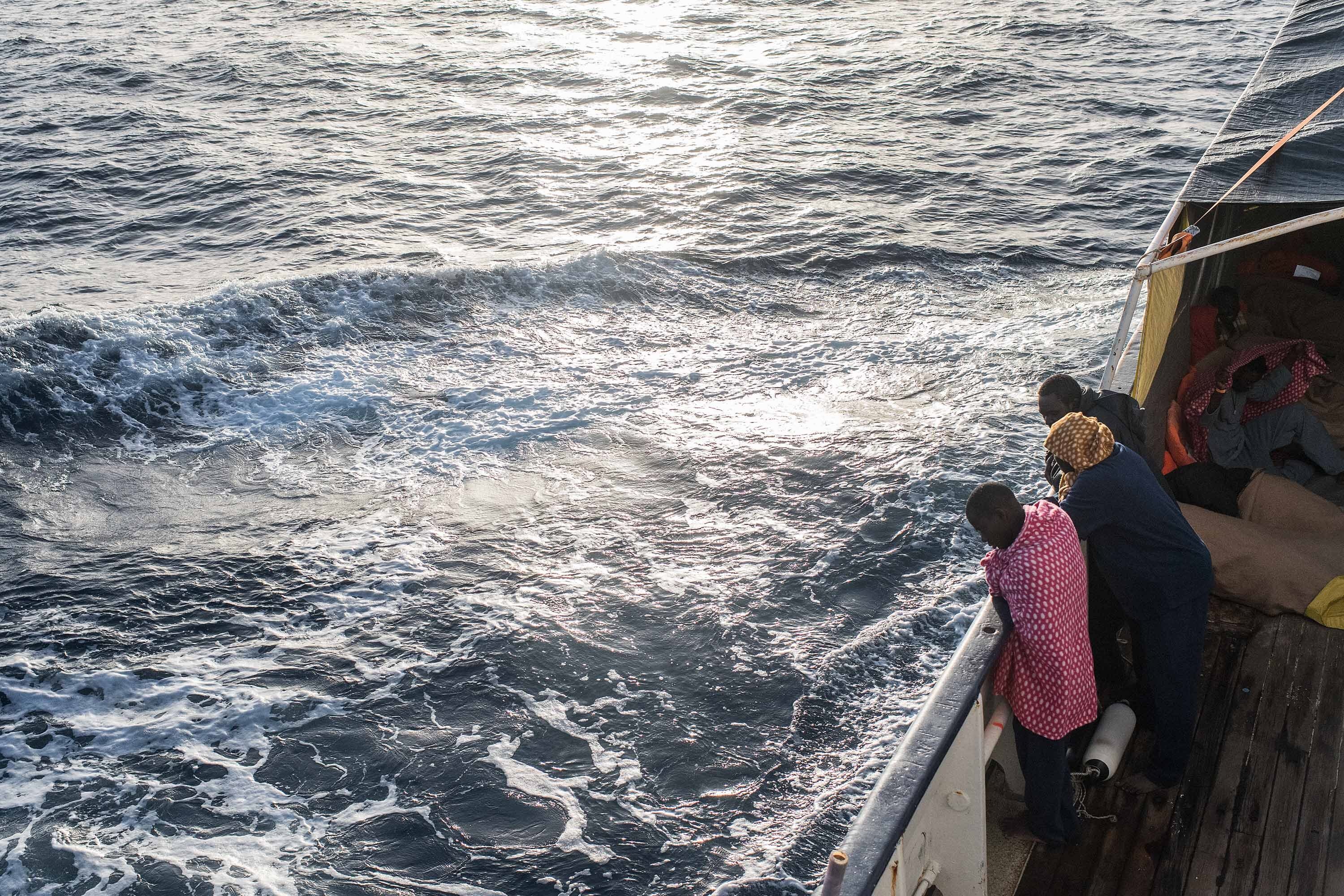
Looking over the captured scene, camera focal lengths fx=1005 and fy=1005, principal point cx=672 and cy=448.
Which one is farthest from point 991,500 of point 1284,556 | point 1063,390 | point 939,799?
point 1284,556

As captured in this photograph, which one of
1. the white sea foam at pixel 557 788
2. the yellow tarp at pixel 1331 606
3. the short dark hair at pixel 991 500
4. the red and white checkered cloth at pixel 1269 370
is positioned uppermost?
the short dark hair at pixel 991 500

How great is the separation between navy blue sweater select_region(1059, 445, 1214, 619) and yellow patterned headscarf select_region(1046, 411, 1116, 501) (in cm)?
4

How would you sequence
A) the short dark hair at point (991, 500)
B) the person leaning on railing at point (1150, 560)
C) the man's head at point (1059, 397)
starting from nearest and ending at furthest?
the short dark hair at point (991, 500), the person leaning on railing at point (1150, 560), the man's head at point (1059, 397)

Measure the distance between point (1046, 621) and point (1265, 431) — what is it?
11.1 ft

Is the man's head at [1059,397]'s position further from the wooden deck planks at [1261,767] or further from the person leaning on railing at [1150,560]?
the wooden deck planks at [1261,767]

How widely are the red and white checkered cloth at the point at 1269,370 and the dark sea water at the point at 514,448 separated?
1705mm

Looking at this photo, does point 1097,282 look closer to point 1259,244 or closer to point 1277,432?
point 1259,244

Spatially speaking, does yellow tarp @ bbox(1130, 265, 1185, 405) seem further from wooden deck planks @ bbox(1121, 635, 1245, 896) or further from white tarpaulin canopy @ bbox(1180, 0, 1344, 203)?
wooden deck planks @ bbox(1121, 635, 1245, 896)

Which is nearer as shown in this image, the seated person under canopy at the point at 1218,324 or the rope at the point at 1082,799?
the rope at the point at 1082,799

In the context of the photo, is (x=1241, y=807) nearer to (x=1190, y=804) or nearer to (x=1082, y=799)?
(x=1190, y=804)

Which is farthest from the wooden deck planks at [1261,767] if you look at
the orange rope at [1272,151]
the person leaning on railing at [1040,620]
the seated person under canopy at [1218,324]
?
the seated person under canopy at [1218,324]

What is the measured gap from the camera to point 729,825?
5.23m

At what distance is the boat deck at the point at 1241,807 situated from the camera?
11.2 feet

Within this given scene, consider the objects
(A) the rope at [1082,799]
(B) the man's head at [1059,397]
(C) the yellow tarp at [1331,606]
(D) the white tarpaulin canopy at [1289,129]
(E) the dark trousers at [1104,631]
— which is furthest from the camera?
(D) the white tarpaulin canopy at [1289,129]
